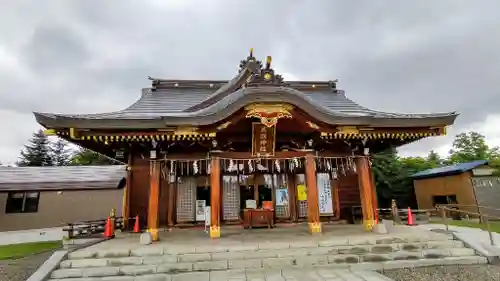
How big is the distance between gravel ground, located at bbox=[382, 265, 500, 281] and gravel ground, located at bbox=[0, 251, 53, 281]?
25.1ft

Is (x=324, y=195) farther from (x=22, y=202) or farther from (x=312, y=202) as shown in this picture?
(x=22, y=202)

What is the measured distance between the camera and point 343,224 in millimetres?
9930

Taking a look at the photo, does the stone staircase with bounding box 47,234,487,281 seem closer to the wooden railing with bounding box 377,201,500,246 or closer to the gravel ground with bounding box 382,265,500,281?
the gravel ground with bounding box 382,265,500,281

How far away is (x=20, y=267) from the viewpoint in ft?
21.3

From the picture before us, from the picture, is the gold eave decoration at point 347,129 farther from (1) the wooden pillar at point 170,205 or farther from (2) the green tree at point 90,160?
(2) the green tree at point 90,160

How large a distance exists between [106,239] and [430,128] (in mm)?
10303

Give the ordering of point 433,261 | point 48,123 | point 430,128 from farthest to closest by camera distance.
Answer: point 430,128 → point 48,123 → point 433,261

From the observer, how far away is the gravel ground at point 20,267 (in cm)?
578

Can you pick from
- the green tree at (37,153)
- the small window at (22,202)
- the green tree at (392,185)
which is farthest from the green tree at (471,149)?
the green tree at (37,153)

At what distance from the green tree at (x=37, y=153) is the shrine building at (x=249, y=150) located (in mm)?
31978

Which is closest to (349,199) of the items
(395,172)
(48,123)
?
(48,123)

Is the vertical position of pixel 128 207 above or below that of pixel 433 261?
above

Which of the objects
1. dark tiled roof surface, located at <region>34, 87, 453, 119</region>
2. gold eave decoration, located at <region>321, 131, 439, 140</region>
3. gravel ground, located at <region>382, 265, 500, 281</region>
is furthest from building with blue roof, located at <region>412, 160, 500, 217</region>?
gravel ground, located at <region>382, 265, 500, 281</region>

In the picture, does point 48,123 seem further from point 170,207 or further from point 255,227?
point 255,227
